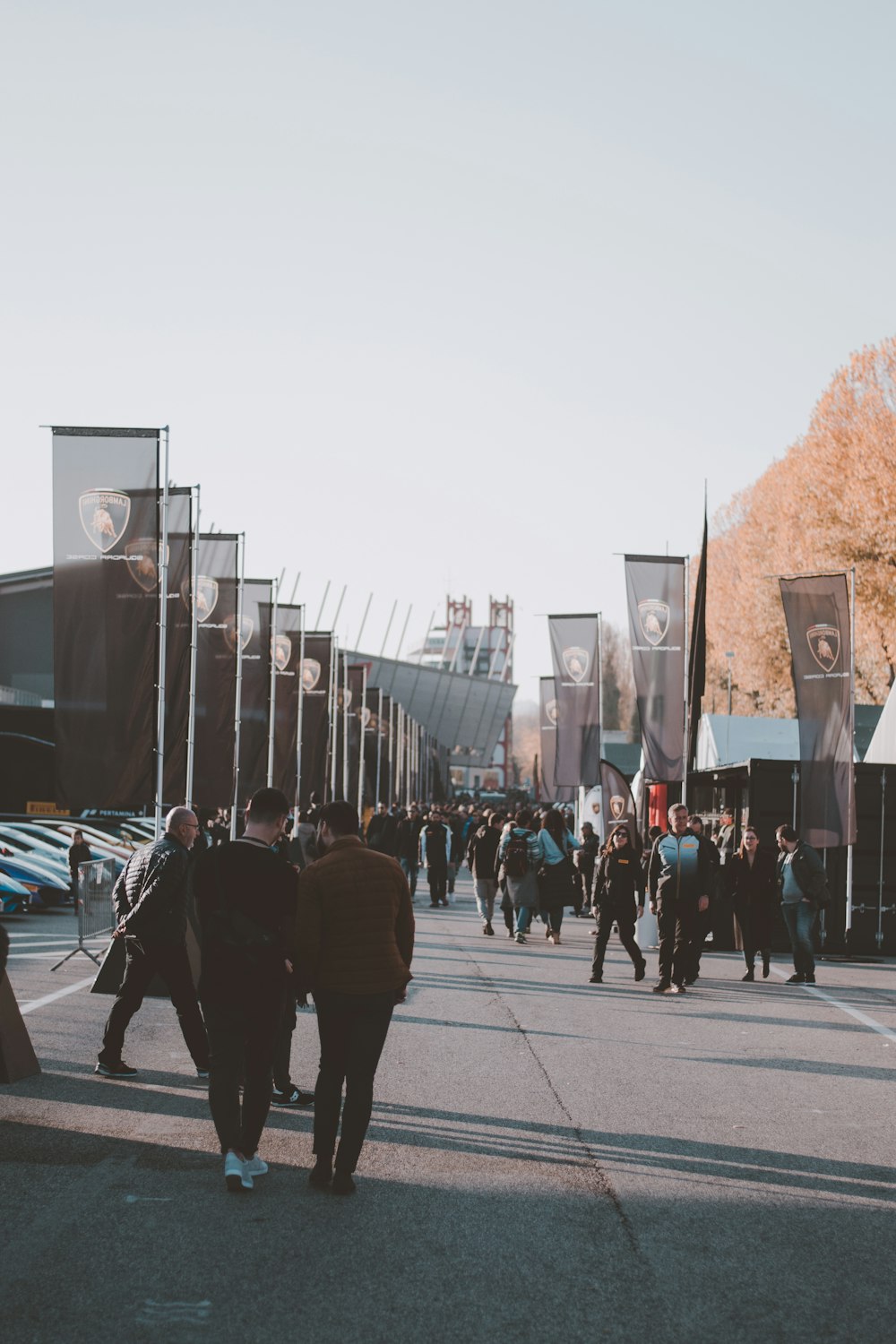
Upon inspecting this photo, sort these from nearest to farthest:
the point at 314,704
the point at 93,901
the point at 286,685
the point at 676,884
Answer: the point at 676,884
the point at 93,901
the point at 286,685
the point at 314,704

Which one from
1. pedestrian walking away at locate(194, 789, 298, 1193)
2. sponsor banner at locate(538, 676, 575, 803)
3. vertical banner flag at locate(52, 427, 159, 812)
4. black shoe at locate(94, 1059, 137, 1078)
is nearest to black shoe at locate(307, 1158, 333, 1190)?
pedestrian walking away at locate(194, 789, 298, 1193)

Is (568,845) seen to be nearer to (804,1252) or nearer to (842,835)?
(842,835)

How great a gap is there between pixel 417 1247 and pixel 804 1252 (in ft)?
4.84

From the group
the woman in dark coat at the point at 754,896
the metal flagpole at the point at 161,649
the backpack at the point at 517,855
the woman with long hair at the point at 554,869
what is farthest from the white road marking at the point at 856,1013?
the metal flagpole at the point at 161,649

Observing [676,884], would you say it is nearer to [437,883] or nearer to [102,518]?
[102,518]

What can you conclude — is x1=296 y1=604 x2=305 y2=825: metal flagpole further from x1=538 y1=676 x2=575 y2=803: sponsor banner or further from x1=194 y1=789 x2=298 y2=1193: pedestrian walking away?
x1=194 y1=789 x2=298 y2=1193: pedestrian walking away

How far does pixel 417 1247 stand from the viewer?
5.68 metres

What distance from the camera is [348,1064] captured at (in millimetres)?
6543

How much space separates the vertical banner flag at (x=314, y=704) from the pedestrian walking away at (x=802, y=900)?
1976 centimetres

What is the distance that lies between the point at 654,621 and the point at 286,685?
12.2m

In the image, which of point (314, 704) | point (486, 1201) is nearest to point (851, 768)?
point (486, 1201)

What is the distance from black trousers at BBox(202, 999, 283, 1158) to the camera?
6625 millimetres

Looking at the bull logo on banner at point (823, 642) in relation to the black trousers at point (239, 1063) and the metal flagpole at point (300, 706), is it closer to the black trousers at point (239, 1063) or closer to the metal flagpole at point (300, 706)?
the black trousers at point (239, 1063)

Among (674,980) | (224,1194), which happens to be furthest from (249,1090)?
(674,980)
